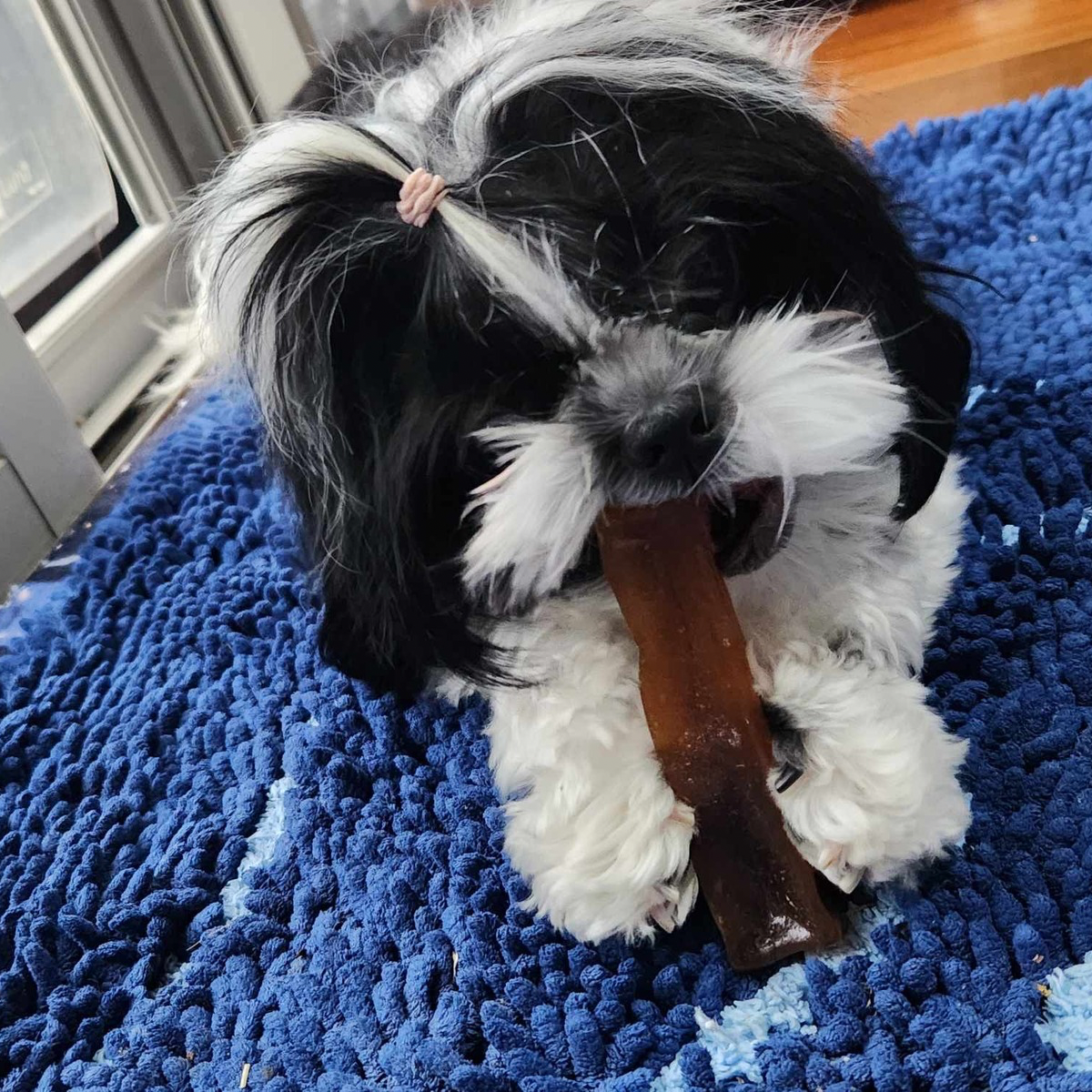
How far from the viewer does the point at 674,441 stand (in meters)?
0.72

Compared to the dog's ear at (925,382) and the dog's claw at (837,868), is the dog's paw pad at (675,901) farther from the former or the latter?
the dog's ear at (925,382)

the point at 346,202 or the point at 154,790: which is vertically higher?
the point at 346,202

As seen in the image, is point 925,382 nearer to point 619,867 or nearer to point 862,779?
point 862,779

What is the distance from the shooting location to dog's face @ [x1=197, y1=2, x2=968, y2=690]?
0.74 metres

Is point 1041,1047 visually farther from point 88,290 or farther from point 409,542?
point 88,290

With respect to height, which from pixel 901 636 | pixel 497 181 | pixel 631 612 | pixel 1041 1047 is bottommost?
pixel 1041 1047

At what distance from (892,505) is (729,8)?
0.48 metres

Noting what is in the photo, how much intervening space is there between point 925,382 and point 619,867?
462 millimetres

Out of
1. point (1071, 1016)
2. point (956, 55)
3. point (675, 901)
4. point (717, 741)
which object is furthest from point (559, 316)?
point (956, 55)

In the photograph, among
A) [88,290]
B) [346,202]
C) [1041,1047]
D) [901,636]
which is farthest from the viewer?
[88,290]

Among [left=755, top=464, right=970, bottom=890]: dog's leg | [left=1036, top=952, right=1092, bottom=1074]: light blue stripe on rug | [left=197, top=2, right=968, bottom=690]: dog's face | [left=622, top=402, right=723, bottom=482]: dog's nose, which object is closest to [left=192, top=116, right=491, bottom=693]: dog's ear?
[left=197, top=2, right=968, bottom=690]: dog's face

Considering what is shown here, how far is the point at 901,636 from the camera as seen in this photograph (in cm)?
92

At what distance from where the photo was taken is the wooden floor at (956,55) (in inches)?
84.0

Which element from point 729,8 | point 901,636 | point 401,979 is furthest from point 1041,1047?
point 729,8
